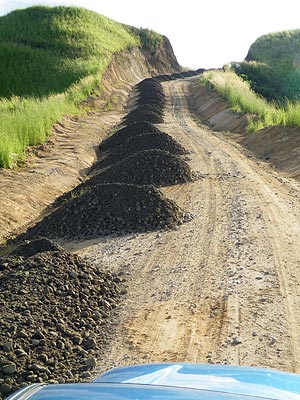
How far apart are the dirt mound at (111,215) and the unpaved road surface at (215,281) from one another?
1.33 feet

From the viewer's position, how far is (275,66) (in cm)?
5403

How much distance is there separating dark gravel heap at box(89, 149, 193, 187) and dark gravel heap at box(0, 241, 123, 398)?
4921 millimetres

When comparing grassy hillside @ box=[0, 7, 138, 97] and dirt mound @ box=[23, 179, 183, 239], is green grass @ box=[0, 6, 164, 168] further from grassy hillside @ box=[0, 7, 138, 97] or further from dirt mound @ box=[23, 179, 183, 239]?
dirt mound @ box=[23, 179, 183, 239]

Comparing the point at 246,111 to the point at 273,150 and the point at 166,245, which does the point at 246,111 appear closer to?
the point at 273,150

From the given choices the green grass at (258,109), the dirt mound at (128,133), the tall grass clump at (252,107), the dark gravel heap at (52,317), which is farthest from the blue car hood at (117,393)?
the tall grass clump at (252,107)

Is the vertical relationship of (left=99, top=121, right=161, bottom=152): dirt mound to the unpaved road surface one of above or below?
above

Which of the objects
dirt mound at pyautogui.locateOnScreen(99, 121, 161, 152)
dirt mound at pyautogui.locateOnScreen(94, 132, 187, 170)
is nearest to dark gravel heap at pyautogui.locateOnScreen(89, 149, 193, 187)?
dirt mound at pyautogui.locateOnScreen(94, 132, 187, 170)

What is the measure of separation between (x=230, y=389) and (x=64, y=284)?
4094mm

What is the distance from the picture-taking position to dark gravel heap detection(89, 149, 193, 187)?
12.0m

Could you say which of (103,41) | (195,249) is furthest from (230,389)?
(103,41)

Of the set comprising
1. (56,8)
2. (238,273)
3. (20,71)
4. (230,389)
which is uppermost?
(56,8)

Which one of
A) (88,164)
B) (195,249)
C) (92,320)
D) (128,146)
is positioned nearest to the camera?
(92,320)

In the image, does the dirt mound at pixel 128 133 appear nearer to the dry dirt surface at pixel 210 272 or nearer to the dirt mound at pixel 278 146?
the dirt mound at pixel 278 146

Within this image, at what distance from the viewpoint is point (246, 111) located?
25.5 meters
